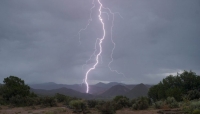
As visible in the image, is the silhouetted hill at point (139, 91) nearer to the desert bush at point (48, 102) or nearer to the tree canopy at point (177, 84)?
the tree canopy at point (177, 84)

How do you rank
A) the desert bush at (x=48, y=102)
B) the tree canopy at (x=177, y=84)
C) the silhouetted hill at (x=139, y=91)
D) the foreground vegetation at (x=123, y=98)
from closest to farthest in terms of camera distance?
the foreground vegetation at (x=123, y=98) → the desert bush at (x=48, y=102) → the tree canopy at (x=177, y=84) → the silhouetted hill at (x=139, y=91)

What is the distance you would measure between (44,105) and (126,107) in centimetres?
947

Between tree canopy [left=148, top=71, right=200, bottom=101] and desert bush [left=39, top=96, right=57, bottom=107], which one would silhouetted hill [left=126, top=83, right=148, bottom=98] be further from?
desert bush [left=39, top=96, right=57, bottom=107]

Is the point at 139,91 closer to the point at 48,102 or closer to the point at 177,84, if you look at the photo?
the point at 177,84

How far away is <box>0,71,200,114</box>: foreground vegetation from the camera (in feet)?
71.7

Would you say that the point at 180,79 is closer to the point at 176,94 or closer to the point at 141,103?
the point at 176,94

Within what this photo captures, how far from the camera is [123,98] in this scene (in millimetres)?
25297

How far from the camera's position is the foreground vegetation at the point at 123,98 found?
2186 centimetres

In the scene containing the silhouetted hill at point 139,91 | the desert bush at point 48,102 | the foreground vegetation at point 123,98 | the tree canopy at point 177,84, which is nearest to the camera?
the foreground vegetation at point 123,98

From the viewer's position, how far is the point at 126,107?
77.9ft

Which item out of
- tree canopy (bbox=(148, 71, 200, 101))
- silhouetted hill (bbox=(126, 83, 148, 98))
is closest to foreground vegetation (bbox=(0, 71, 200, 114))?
tree canopy (bbox=(148, 71, 200, 101))

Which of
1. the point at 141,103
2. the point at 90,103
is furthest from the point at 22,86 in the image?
the point at 141,103

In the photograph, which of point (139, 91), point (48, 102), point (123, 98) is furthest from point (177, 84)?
point (139, 91)

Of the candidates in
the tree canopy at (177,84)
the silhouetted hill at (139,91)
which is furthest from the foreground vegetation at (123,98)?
the silhouetted hill at (139,91)
